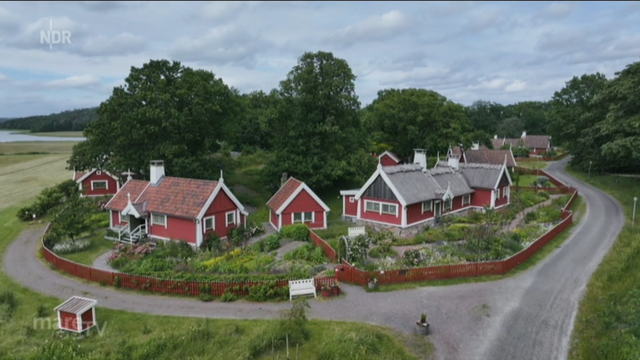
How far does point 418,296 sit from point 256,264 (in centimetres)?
867

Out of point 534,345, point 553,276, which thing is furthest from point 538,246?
point 534,345

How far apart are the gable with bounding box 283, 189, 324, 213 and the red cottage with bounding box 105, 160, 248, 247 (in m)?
3.47

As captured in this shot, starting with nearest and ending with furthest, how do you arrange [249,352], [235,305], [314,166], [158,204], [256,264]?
[249,352], [235,305], [256,264], [158,204], [314,166]

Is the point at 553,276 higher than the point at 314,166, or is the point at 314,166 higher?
the point at 314,166

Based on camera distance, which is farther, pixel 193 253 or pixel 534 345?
pixel 193 253

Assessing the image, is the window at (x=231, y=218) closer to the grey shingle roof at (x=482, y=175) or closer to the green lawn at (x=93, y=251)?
the green lawn at (x=93, y=251)

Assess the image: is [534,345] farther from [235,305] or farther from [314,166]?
[314,166]

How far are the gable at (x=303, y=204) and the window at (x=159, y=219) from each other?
26.8 feet

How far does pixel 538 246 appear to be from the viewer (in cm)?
2509

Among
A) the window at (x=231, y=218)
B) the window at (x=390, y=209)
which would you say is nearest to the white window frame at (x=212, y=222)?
the window at (x=231, y=218)

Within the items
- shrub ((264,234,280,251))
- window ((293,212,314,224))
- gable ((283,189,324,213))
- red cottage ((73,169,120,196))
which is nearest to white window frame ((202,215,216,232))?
shrub ((264,234,280,251))

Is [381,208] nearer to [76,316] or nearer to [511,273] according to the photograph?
[511,273]

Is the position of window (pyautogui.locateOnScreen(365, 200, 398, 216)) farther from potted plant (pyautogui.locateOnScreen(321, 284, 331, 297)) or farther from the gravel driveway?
potted plant (pyautogui.locateOnScreen(321, 284, 331, 297))

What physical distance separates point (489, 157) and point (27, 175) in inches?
2572
